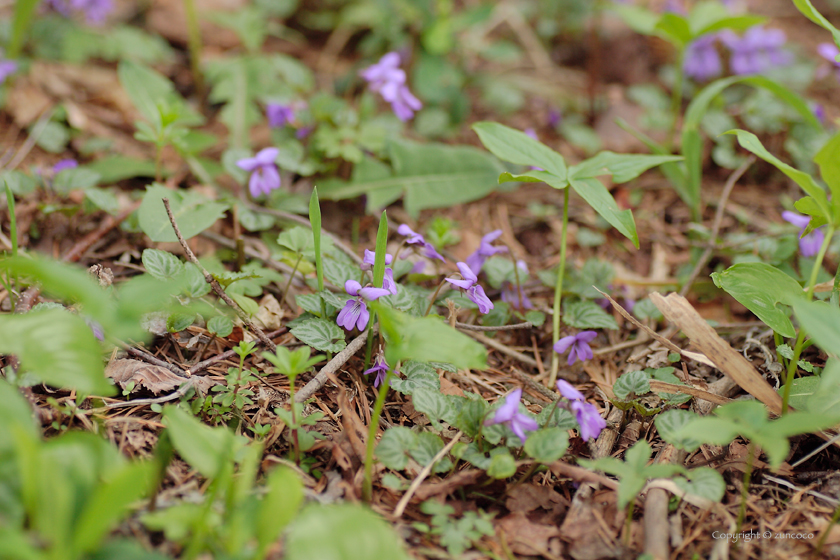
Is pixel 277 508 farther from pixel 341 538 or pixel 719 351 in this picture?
pixel 719 351

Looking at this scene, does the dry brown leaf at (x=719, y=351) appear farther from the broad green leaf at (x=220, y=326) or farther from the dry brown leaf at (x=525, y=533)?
the broad green leaf at (x=220, y=326)

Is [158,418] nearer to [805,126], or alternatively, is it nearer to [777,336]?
[777,336]

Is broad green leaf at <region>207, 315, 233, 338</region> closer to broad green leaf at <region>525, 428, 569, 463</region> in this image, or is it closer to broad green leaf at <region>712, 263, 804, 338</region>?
broad green leaf at <region>525, 428, 569, 463</region>

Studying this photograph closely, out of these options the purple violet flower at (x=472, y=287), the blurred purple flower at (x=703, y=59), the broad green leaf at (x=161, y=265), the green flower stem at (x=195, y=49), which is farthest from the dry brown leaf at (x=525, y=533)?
the blurred purple flower at (x=703, y=59)

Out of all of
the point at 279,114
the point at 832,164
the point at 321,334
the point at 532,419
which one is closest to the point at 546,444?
the point at 532,419

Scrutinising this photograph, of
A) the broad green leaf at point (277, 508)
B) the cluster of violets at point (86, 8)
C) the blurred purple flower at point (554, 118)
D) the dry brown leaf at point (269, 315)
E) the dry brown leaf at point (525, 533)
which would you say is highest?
the cluster of violets at point (86, 8)

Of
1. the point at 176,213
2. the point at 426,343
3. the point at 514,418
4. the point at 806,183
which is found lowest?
the point at 514,418

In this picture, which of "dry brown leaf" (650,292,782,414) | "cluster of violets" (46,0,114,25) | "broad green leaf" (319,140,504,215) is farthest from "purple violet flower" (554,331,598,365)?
"cluster of violets" (46,0,114,25)
